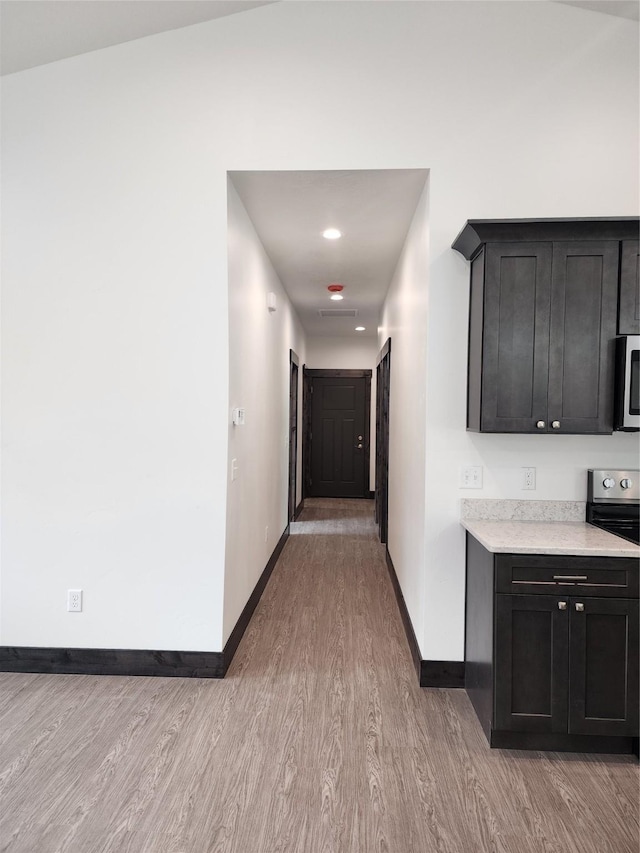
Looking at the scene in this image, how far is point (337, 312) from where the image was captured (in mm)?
6203

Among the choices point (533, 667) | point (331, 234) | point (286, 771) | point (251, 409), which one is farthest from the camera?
point (331, 234)

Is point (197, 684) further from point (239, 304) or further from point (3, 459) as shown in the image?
point (239, 304)

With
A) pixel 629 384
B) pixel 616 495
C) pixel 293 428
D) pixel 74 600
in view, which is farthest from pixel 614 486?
pixel 293 428

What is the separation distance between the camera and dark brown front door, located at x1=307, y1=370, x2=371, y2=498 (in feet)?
26.5

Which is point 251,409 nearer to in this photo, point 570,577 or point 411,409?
point 411,409

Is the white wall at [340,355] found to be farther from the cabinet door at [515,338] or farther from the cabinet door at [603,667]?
the cabinet door at [603,667]

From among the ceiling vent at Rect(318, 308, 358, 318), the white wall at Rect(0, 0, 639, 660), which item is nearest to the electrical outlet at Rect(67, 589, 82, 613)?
the white wall at Rect(0, 0, 639, 660)

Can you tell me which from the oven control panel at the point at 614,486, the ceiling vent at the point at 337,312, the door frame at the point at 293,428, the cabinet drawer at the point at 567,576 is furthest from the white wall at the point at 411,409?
the door frame at the point at 293,428

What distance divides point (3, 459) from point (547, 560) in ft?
9.05

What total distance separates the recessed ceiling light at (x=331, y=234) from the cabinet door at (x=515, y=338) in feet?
4.60

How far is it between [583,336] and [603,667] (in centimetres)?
142

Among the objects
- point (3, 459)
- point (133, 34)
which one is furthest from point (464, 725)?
point (133, 34)

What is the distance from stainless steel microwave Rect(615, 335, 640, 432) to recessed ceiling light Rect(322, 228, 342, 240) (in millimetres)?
1964

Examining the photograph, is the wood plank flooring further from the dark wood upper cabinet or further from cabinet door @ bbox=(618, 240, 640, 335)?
cabinet door @ bbox=(618, 240, 640, 335)
